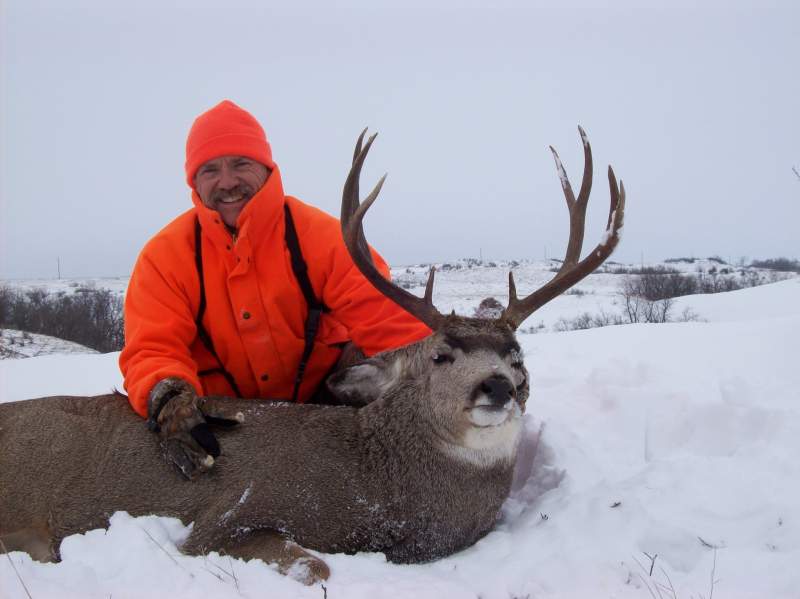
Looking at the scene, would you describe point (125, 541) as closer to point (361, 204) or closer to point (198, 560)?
point (198, 560)

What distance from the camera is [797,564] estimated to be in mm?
2389

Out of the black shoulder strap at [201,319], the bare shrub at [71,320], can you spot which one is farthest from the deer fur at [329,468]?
the bare shrub at [71,320]

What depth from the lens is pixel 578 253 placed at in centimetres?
359

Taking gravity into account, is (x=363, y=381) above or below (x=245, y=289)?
below

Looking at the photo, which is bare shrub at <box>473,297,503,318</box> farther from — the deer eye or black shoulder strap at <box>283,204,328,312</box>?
black shoulder strap at <box>283,204,328,312</box>

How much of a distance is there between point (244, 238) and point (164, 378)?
969mm

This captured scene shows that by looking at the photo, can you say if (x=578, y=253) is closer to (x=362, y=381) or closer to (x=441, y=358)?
(x=441, y=358)

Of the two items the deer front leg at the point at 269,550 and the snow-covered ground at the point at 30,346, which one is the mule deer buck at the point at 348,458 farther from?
the snow-covered ground at the point at 30,346

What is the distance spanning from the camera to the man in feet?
12.9

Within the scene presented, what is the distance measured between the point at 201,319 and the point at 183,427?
938 millimetres

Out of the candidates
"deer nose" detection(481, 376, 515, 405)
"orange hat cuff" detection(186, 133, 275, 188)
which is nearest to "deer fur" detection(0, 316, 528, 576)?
"deer nose" detection(481, 376, 515, 405)

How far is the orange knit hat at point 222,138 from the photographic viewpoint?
4.24 m

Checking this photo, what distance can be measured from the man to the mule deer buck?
1.61 ft

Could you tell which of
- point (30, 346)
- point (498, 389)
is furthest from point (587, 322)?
point (498, 389)
